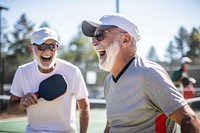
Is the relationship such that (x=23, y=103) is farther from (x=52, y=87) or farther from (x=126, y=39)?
(x=126, y=39)

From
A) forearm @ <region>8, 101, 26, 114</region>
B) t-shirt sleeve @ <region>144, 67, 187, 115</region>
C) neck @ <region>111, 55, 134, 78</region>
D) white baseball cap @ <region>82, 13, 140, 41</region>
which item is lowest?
forearm @ <region>8, 101, 26, 114</region>

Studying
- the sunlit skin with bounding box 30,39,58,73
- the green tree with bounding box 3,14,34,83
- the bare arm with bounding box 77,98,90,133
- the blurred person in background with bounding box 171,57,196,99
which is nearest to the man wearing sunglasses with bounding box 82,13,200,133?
the sunlit skin with bounding box 30,39,58,73

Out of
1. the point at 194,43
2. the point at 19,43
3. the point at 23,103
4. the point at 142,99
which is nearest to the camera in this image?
the point at 142,99

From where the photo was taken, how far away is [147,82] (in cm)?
215

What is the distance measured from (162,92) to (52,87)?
5.54 feet

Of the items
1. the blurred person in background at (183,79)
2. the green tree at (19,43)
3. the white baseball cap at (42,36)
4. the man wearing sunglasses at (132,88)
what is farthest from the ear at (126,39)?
the green tree at (19,43)

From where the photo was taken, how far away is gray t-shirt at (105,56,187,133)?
6.82ft

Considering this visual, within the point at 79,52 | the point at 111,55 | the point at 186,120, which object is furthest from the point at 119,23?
the point at 79,52

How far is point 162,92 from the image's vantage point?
208 centimetres

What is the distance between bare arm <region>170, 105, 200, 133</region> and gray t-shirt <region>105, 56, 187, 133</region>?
29 mm

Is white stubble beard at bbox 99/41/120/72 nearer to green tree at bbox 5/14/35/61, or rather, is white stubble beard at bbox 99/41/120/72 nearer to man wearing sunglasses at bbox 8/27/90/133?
man wearing sunglasses at bbox 8/27/90/133

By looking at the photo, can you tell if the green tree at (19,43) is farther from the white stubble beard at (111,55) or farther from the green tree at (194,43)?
the white stubble beard at (111,55)

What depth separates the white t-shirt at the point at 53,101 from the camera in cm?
349

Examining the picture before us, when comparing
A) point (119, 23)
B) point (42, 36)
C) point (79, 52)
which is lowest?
point (79, 52)
